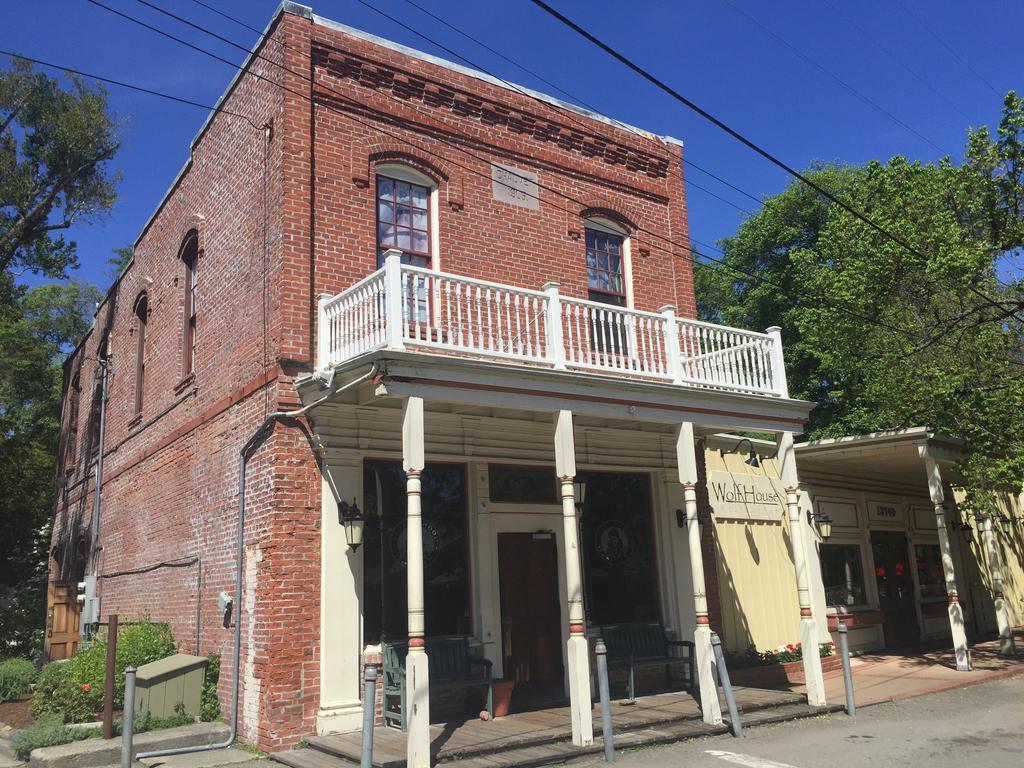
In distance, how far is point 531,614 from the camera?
38.2 feet

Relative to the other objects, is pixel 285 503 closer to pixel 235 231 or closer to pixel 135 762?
pixel 135 762

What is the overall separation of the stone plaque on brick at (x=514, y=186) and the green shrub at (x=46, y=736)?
8.91 m

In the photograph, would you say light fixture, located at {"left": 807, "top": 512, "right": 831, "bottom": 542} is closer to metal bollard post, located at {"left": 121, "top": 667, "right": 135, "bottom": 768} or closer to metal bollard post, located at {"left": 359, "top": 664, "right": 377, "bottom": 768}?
metal bollard post, located at {"left": 359, "top": 664, "right": 377, "bottom": 768}

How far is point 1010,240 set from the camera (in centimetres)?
1473

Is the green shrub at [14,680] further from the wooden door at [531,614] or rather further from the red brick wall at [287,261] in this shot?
the wooden door at [531,614]

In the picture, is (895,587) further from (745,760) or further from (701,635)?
(745,760)

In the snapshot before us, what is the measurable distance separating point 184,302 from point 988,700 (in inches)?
532

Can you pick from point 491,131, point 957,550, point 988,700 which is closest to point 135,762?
point 491,131

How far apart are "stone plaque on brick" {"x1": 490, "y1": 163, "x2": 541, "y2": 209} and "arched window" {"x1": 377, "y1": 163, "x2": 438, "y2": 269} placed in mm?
1121

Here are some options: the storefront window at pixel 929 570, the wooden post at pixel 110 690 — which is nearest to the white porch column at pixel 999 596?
the storefront window at pixel 929 570

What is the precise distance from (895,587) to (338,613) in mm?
13494

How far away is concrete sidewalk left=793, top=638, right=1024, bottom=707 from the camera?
1212 centimetres

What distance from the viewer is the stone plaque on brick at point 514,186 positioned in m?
12.9

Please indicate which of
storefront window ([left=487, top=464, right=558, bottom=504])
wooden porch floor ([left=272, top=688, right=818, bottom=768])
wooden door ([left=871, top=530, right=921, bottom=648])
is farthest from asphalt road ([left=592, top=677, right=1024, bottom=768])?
wooden door ([left=871, top=530, right=921, bottom=648])
